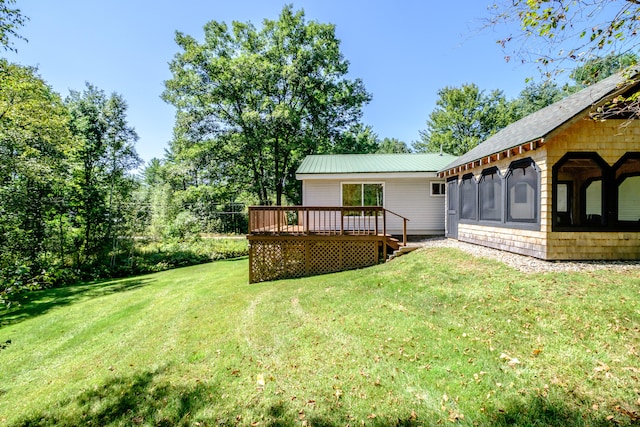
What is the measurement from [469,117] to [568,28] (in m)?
31.3

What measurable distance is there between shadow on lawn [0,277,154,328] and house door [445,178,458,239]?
39.3 feet

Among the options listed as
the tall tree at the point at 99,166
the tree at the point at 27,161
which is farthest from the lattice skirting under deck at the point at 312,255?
the tall tree at the point at 99,166

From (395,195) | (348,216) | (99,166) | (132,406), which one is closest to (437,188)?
(395,195)

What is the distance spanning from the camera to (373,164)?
42.1ft

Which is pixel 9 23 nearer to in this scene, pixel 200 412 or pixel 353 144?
pixel 200 412

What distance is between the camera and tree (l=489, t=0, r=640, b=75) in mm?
3531

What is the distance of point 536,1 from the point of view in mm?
3561

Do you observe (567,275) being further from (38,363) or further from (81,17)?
(81,17)

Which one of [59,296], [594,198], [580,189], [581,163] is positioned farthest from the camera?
[594,198]

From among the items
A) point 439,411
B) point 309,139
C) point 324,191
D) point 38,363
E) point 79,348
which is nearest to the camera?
point 439,411

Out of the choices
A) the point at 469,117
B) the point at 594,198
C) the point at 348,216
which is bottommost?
the point at 348,216

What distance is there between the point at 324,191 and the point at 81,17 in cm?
1017

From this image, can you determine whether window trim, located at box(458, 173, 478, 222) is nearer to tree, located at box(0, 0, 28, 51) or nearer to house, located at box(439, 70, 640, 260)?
house, located at box(439, 70, 640, 260)

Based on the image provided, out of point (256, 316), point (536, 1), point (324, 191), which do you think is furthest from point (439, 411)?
point (324, 191)
